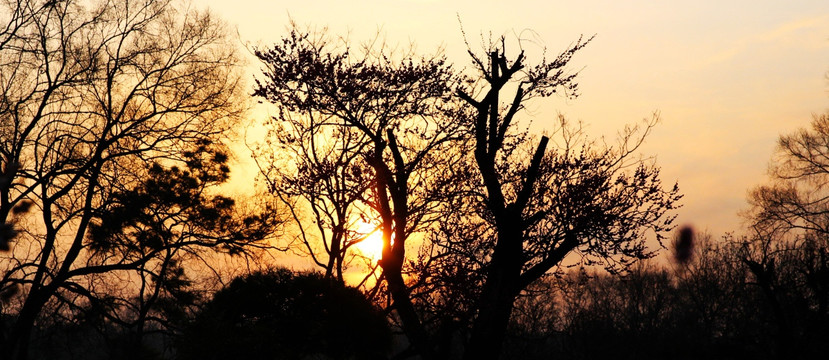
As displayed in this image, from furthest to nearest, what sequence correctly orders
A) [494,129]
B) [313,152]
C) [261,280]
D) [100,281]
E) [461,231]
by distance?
1. [100,281]
2. [313,152]
3. [461,231]
4. [261,280]
5. [494,129]

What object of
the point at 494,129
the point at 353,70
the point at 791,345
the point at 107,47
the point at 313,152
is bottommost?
the point at 791,345

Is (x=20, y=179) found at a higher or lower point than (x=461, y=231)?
higher

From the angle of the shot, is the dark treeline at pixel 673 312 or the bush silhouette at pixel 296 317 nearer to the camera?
the bush silhouette at pixel 296 317

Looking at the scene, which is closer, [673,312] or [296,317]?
[296,317]

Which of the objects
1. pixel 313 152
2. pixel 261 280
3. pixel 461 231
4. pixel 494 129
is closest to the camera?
pixel 494 129

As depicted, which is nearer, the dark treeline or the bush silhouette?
the bush silhouette

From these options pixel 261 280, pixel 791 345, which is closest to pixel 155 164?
pixel 261 280

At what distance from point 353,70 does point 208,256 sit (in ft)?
28.2

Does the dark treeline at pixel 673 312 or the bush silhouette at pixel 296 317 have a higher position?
the dark treeline at pixel 673 312

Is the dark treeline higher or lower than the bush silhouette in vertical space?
higher

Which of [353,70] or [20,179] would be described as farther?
[20,179]

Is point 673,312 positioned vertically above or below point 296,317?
above

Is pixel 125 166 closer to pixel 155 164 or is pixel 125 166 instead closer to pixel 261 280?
pixel 155 164

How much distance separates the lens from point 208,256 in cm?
2375
